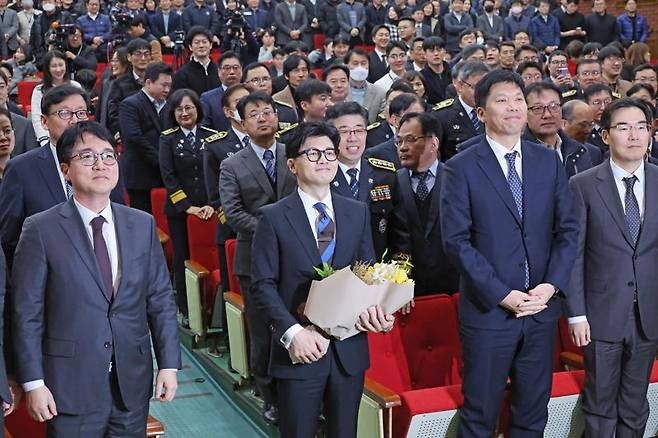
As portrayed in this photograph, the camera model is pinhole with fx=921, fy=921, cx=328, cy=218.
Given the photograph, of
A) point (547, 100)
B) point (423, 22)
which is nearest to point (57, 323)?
point (547, 100)

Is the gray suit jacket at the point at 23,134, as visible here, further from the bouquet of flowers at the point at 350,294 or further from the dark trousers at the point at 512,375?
the dark trousers at the point at 512,375

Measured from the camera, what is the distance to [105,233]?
8.73 feet

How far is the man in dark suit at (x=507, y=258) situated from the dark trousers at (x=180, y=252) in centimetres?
246

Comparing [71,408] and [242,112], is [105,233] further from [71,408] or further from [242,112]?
[242,112]

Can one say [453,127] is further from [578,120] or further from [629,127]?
[629,127]

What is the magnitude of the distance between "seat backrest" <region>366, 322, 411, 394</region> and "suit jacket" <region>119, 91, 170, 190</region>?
2855 mm

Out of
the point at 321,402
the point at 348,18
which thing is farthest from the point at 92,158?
the point at 348,18

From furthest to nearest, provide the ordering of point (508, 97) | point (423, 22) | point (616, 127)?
point (423, 22)
point (616, 127)
point (508, 97)

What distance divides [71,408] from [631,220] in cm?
199

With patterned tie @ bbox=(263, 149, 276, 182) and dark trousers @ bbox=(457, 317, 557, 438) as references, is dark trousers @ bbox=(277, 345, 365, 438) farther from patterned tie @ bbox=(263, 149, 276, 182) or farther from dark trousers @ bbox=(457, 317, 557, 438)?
patterned tie @ bbox=(263, 149, 276, 182)

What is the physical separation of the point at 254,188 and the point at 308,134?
1.05m

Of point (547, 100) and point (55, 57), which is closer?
point (547, 100)

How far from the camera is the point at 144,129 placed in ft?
19.3

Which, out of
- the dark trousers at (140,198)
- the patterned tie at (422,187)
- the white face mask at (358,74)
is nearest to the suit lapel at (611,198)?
the patterned tie at (422,187)
